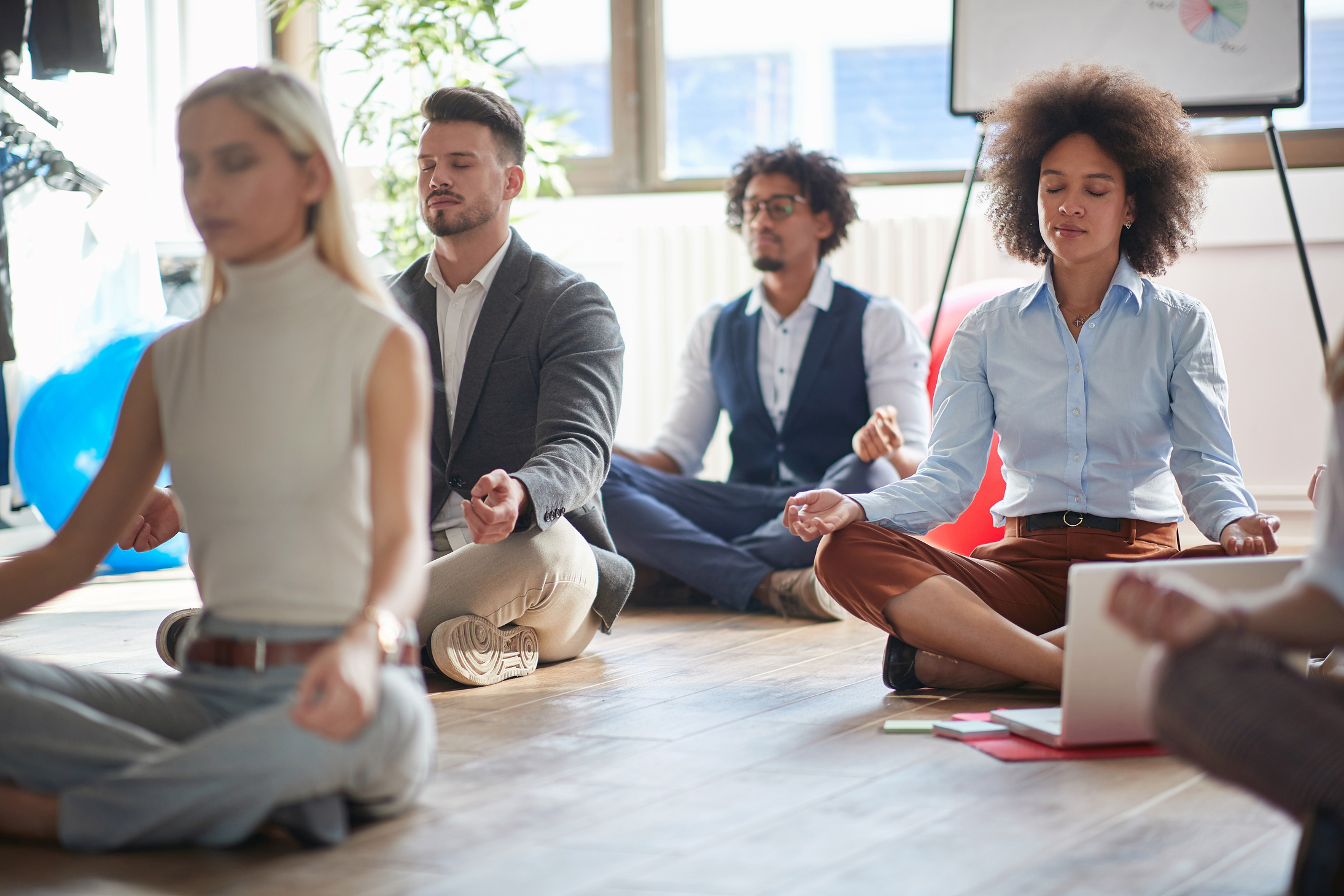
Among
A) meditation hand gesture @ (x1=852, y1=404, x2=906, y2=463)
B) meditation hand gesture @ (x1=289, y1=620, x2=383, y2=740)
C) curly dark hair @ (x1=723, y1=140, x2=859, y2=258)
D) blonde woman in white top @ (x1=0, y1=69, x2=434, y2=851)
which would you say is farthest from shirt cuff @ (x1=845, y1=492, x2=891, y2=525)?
curly dark hair @ (x1=723, y1=140, x2=859, y2=258)

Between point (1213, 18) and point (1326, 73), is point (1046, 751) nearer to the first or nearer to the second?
point (1213, 18)

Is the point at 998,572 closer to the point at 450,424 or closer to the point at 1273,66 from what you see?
the point at 450,424

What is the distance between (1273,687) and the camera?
3.61ft

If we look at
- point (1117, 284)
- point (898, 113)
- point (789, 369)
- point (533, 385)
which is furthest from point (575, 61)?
point (1117, 284)

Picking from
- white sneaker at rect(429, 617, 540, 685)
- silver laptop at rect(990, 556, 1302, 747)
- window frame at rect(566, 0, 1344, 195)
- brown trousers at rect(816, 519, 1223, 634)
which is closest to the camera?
silver laptop at rect(990, 556, 1302, 747)

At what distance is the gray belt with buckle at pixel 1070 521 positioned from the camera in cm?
211

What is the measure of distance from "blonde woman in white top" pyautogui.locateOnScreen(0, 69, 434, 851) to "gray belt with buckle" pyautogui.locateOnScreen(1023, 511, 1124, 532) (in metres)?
1.14

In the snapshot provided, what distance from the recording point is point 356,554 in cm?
134

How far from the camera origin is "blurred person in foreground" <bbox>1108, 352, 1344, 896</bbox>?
1.07 meters

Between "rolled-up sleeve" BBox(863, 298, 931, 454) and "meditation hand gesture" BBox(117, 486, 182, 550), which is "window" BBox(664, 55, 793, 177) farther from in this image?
"meditation hand gesture" BBox(117, 486, 182, 550)

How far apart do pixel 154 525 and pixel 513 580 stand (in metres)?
0.59

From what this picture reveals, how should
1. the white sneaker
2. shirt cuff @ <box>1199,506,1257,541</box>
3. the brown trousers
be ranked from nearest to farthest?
shirt cuff @ <box>1199,506,1257,541</box> → the brown trousers → the white sneaker

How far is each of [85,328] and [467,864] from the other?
307 cm

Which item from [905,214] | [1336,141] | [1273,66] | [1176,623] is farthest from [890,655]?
[1336,141]
